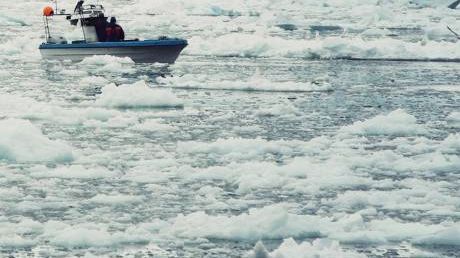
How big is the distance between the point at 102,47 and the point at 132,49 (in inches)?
38.7

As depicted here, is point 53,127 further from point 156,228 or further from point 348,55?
point 348,55

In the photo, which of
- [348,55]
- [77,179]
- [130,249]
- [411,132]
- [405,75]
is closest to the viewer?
[130,249]

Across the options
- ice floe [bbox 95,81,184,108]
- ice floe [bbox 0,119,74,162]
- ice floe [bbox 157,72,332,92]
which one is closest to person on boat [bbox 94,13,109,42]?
ice floe [bbox 157,72,332,92]

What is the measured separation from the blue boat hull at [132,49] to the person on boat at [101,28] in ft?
1.93

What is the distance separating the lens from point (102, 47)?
101 ft

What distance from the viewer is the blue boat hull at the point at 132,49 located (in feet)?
101

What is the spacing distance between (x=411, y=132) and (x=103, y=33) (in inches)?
608

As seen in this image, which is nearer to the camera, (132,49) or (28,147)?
(28,147)

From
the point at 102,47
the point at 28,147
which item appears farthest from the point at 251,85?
the point at 28,147

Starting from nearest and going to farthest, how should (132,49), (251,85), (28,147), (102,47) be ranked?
(28,147) < (251,85) < (132,49) < (102,47)

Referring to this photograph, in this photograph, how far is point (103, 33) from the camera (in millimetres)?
31469

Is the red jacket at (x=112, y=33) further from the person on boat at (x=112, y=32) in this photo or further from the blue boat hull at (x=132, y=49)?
the blue boat hull at (x=132, y=49)

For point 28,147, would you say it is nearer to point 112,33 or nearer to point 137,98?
point 137,98

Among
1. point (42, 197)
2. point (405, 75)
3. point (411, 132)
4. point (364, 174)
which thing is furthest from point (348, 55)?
point (42, 197)
